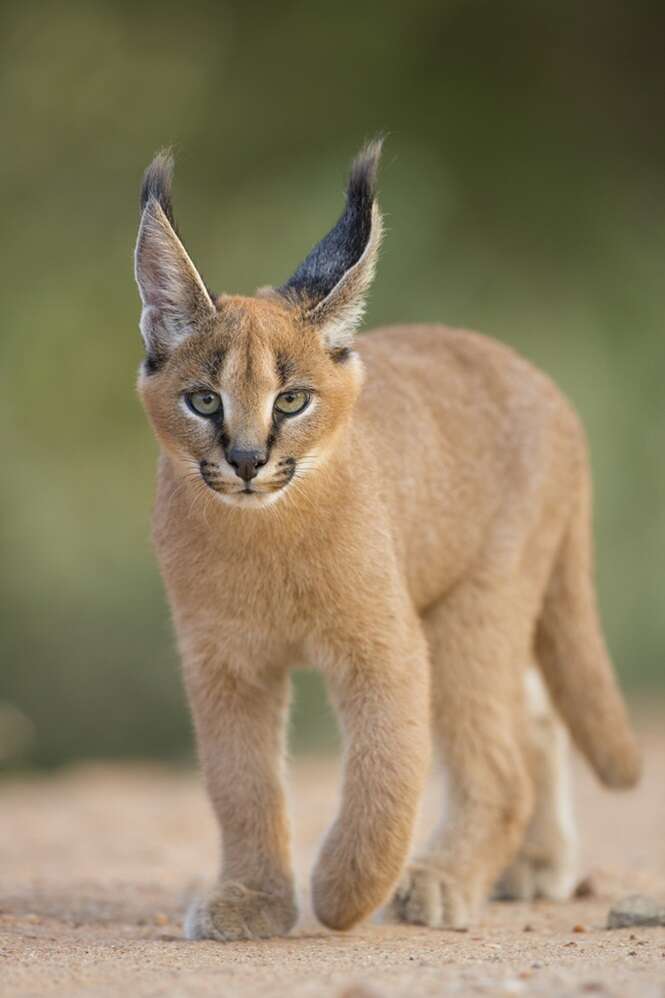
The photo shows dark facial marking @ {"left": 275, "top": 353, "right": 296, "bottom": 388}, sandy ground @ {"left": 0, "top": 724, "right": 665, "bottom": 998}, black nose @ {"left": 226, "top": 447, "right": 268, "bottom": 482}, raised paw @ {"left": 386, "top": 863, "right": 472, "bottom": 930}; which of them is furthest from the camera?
raised paw @ {"left": 386, "top": 863, "right": 472, "bottom": 930}

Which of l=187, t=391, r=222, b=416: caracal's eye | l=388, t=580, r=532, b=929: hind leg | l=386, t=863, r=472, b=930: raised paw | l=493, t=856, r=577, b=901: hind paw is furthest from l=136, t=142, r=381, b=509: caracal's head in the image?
l=493, t=856, r=577, b=901: hind paw

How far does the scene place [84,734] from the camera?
12.3 metres

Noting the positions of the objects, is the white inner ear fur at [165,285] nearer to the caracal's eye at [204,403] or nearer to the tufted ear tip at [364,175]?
the caracal's eye at [204,403]

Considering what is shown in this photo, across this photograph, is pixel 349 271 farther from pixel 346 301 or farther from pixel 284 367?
pixel 284 367

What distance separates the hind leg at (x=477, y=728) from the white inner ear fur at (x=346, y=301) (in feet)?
4.57

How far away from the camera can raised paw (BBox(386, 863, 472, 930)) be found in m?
6.32

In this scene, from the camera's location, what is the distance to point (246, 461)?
516 centimetres

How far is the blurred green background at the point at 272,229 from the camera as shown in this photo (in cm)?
1245

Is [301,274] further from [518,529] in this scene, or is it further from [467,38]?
[467,38]

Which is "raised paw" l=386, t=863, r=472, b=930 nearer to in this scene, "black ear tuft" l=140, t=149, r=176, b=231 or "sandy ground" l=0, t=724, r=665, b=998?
"sandy ground" l=0, t=724, r=665, b=998

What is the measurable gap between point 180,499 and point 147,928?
4.95 ft

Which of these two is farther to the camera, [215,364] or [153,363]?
[153,363]

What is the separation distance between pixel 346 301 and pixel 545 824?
2.71 m

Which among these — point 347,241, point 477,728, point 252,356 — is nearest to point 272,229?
point 477,728
